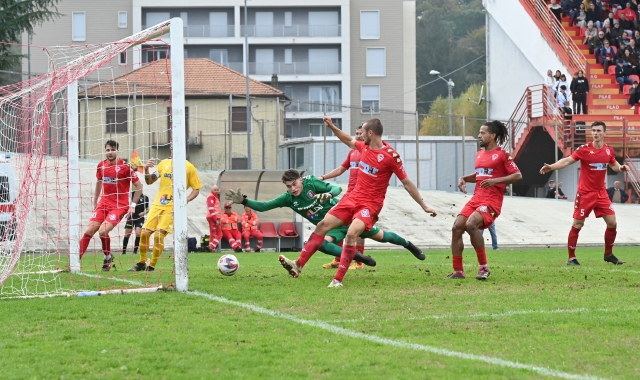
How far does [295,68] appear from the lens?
221 ft

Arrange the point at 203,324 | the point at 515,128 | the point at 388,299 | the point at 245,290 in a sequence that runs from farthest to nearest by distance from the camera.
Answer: the point at 515,128, the point at 245,290, the point at 388,299, the point at 203,324

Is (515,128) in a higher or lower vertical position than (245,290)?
higher

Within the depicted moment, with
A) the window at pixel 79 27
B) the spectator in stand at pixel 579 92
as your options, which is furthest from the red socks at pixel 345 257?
the window at pixel 79 27

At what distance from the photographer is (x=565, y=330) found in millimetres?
7492

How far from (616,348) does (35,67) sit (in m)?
58.8

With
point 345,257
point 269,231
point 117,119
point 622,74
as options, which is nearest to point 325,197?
point 345,257

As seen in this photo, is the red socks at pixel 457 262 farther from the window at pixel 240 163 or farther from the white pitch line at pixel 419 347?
the window at pixel 240 163

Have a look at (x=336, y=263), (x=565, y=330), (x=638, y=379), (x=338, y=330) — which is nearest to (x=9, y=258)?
(x=336, y=263)

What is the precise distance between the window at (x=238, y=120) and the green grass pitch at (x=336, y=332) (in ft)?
66.7

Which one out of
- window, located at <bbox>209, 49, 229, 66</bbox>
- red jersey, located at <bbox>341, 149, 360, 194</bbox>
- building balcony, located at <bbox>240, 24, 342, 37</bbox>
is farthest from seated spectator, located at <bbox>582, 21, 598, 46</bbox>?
window, located at <bbox>209, 49, 229, 66</bbox>

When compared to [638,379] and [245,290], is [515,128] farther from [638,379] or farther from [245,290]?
[638,379]

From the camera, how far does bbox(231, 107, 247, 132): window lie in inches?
1252

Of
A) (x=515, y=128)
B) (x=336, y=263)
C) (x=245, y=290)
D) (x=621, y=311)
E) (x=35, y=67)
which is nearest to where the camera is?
(x=621, y=311)

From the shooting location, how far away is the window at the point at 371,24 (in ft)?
231
